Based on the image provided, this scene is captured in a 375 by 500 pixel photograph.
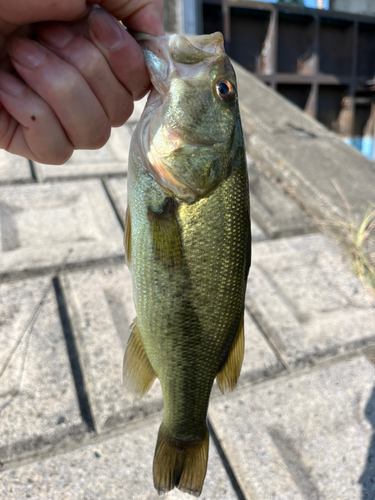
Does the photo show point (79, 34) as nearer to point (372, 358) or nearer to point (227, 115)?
point (227, 115)

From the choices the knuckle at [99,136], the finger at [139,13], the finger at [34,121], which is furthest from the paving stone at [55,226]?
the finger at [139,13]

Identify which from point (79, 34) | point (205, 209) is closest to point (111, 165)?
point (79, 34)

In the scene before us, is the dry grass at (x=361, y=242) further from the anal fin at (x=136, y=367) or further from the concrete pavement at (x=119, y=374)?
the anal fin at (x=136, y=367)

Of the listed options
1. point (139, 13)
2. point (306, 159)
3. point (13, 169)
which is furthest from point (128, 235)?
point (306, 159)

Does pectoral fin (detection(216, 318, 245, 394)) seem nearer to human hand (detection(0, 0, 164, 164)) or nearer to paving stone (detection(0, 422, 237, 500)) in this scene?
paving stone (detection(0, 422, 237, 500))

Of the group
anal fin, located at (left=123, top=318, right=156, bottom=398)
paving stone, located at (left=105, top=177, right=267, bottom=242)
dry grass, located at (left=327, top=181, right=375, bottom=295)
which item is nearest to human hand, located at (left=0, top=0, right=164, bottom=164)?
anal fin, located at (left=123, top=318, right=156, bottom=398)

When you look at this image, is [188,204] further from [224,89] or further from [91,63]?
[91,63]
